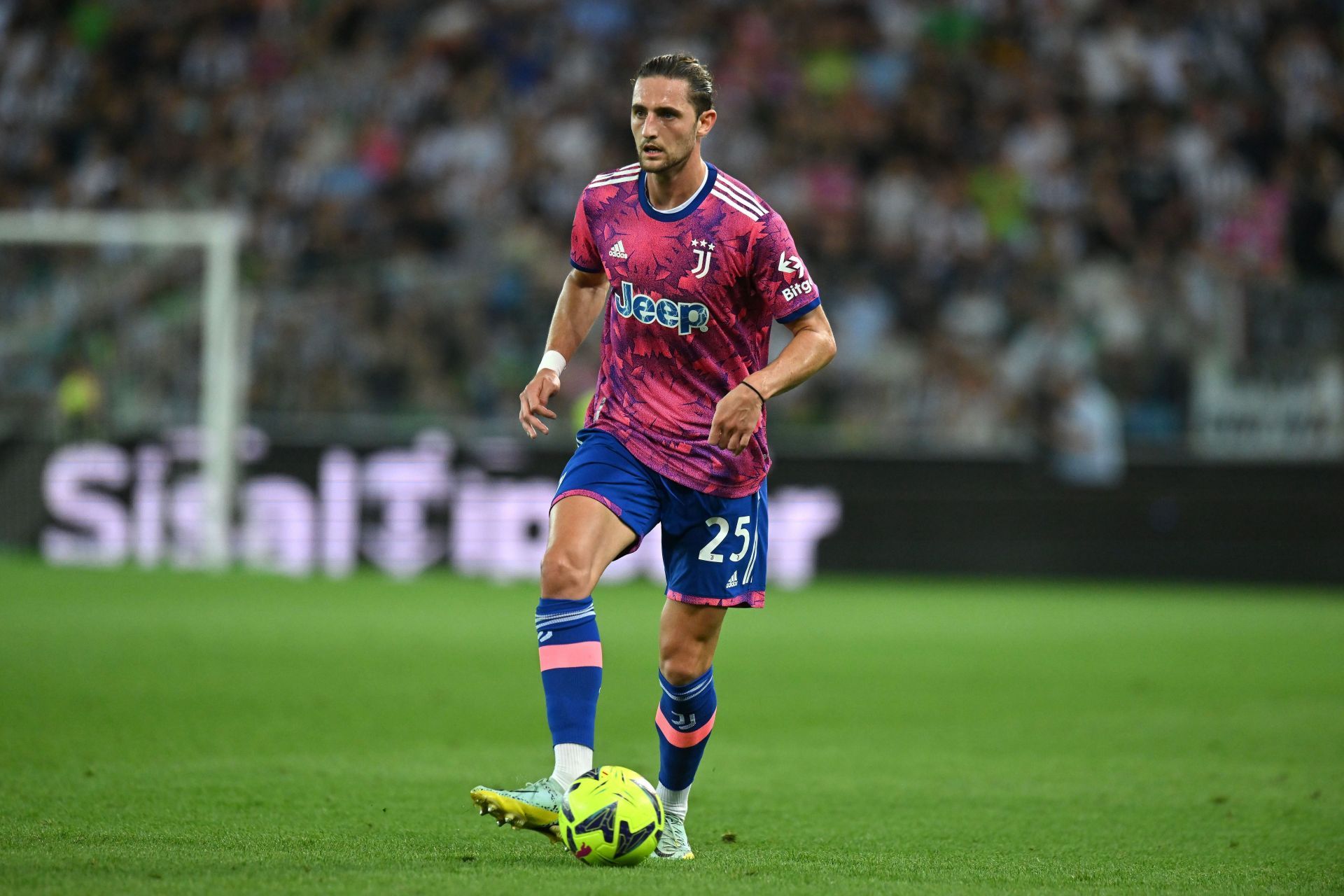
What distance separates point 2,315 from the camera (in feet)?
52.9

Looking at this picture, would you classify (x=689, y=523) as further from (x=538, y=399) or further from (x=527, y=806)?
(x=527, y=806)

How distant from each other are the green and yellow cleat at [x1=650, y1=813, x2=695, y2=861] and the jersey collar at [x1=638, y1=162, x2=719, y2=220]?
170 cm

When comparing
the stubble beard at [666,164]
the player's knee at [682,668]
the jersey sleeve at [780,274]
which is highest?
the stubble beard at [666,164]

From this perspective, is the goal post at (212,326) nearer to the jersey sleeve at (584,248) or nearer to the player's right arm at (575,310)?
the player's right arm at (575,310)

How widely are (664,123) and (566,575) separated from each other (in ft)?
4.28

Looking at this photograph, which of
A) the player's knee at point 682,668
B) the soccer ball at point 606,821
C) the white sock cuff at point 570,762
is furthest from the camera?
the player's knee at point 682,668

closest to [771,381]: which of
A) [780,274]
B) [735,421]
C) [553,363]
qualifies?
[735,421]

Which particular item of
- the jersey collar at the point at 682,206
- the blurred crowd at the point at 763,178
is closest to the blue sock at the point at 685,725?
the jersey collar at the point at 682,206

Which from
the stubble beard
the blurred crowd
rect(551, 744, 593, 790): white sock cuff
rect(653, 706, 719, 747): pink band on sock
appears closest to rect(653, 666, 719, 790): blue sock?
rect(653, 706, 719, 747): pink band on sock

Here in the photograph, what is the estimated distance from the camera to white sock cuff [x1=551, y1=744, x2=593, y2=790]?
14.8 ft

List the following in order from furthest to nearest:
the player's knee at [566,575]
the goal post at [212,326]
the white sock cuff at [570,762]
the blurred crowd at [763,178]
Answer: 1. the blurred crowd at [763,178]
2. the goal post at [212,326]
3. the player's knee at [566,575]
4. the white sock cuff at [570,762]

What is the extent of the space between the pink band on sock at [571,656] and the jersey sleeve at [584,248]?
1.20 meters

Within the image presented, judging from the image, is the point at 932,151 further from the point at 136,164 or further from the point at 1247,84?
the point at 136,164

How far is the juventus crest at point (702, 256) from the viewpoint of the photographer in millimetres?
4836
